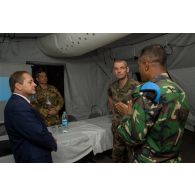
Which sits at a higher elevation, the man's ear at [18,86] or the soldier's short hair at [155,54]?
the soldier's short hair at [155,54]

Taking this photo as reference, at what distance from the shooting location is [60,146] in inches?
85.4

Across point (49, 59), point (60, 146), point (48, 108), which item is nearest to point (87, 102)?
point (49, 59)

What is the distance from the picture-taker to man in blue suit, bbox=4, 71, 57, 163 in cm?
140

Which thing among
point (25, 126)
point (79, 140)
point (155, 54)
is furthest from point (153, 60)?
point (79, 140)

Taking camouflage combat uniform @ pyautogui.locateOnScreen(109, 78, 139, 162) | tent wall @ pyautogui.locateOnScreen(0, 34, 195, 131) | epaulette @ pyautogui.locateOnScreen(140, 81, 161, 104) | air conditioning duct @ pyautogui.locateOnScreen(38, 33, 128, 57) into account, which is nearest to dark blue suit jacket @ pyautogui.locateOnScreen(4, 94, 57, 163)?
epaulette @ pyautogui.locateOnScreen(140, 81, 161, 104)

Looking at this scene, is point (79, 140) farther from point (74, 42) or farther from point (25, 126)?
point (74, 42)

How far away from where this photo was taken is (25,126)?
1403mm

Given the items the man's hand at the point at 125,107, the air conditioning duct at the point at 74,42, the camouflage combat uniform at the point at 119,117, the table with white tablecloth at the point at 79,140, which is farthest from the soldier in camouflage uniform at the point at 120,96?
the man's hand at the point at 125,107

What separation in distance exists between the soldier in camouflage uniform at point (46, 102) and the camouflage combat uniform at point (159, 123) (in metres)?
1.85

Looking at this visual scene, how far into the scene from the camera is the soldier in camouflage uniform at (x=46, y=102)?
283 cm

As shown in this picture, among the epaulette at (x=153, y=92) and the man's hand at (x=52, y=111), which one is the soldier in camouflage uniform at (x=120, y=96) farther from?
the epaulette at (x=153, y=92)

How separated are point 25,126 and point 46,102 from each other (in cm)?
142

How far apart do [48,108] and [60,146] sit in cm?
83

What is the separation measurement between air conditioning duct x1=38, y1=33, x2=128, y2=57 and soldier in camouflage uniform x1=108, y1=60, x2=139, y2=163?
427mm
